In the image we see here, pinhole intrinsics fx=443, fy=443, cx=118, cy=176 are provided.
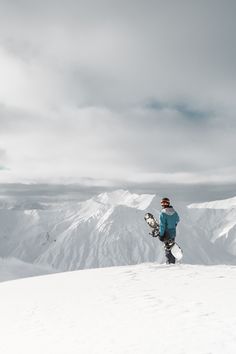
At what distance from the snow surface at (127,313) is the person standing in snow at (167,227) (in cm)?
191

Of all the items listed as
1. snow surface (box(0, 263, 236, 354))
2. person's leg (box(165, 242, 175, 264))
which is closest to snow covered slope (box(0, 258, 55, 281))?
person's leg (box(165, 242, 175, 264))

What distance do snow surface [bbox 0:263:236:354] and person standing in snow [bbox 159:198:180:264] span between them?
1914 millimetres

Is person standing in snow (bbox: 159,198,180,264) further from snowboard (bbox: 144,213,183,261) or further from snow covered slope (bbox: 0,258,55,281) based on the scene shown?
snow covered slope (bbox: 0,258,55,281)

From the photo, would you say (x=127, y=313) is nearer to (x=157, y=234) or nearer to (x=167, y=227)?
(x=167, y=227)

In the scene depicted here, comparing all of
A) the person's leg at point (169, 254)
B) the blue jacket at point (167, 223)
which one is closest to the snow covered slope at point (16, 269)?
Result: the person's leg at point (169, 254)

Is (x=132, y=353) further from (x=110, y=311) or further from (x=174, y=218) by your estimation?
(x=174, y=218)

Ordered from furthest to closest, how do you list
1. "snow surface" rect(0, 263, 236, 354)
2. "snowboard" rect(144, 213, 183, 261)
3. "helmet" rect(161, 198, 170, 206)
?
"helmet" rect(161, 198, 170, 206) < "snowboard" rect(144, 213, 183, 261) < "snow surface" rect(0, 263, 236, 354)

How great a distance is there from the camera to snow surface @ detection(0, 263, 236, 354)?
9.46m

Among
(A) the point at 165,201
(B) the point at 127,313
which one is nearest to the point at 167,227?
(A) the point at 165,201

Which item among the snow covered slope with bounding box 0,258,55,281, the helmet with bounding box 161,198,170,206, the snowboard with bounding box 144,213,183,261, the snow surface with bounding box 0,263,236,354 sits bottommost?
the snow covered slope with bounding box 0,258,55,281

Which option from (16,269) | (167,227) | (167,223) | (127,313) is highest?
(167,223)

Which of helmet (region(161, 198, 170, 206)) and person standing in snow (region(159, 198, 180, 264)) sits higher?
helmet (region(161, 198, 170, 206))

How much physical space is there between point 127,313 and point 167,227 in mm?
9366

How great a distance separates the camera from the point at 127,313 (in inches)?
488
